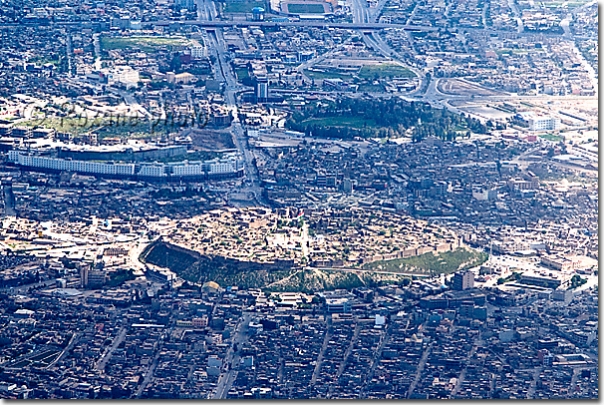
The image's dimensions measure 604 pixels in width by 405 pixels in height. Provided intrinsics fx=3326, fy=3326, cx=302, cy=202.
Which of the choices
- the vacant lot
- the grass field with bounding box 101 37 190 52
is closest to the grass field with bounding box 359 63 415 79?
the grass field with bounding box 101 37 190 52

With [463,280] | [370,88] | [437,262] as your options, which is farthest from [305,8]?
[463,280]

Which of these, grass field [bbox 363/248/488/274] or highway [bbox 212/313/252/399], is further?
grass field [bbox 363/248/488/274]

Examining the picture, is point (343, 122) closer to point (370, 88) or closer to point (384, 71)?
point (370, 88)

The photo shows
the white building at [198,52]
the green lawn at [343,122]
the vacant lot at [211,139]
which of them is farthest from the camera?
the white building at [198,52]

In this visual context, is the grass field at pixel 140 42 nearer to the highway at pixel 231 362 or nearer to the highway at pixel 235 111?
the highway at pixel 235 111

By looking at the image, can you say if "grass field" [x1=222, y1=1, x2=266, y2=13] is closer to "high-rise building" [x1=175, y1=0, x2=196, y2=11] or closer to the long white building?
"high-rise building" [x1=175, y1=0, x2=196, y2=11]

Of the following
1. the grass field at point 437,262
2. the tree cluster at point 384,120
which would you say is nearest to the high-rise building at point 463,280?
the grass field at point 437,262
